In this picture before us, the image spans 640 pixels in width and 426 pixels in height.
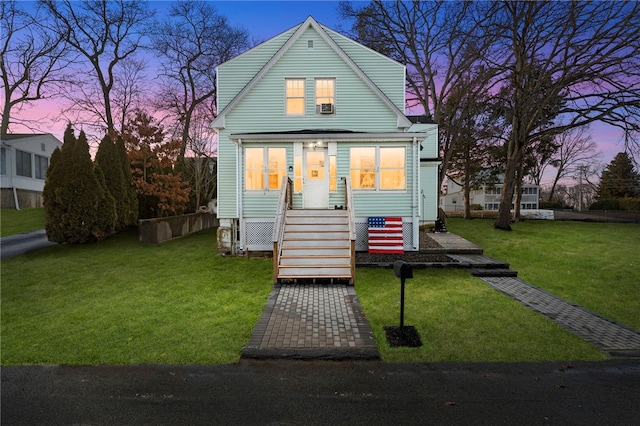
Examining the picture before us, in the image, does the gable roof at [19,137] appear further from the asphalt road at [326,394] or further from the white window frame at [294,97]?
the asphalt road at [326,394]

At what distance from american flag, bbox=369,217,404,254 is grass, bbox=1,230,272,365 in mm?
3890

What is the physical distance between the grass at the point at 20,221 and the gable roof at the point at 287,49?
13.4 metres

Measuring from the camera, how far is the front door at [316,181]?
41.0ft

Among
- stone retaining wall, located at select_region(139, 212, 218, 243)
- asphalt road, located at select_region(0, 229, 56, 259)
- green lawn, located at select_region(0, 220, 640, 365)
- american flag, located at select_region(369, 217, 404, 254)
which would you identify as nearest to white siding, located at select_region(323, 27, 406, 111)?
american flag, located at select_region(369, 217, 404, 254)

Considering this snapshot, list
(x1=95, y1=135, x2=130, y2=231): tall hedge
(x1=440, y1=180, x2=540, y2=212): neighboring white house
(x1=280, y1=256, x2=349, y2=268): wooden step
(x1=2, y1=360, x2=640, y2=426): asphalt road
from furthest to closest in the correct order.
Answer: (x1=440, y1=180, x2=540, y2=212): neighboring white house < (x1=95, y1=135, x2=130, y2=231): tall hedge < (x1=280, y1=256, x2=349, y2=268): wooden step < (x1=2, y1=360, x2=640, y2=426): asphalt road

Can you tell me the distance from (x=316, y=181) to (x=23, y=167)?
26.7 metres

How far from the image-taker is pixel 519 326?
232 inches

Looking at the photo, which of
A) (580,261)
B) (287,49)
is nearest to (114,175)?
(287,49)

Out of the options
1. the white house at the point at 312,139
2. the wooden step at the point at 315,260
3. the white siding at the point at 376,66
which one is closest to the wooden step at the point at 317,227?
the white house at the point at 312,139

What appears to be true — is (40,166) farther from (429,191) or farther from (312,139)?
Result: (429,191)

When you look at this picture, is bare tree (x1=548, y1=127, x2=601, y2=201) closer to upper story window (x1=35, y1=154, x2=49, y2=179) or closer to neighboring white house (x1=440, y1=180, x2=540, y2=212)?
neighboring white house (x1=440, y1=180, x2=540, y2=212)

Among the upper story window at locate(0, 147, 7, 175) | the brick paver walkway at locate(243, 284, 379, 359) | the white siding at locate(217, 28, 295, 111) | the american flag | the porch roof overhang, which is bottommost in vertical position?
the brick paver walkway at locate(243, 284, 379, 359)

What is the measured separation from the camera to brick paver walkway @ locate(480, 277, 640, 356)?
17.2ft

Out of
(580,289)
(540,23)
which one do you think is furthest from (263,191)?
(540,23)
